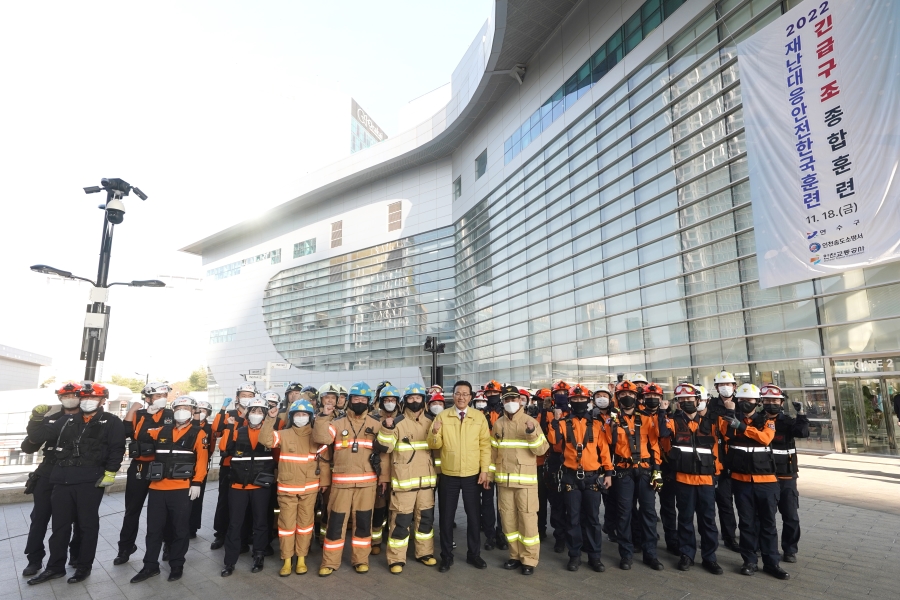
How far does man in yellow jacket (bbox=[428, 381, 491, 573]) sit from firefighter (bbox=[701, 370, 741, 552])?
2.92m

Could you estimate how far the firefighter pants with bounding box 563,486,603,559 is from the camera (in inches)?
229

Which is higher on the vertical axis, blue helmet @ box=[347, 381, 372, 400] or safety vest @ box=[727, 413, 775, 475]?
blue helmet @ box=[347, 381, 372, 400]

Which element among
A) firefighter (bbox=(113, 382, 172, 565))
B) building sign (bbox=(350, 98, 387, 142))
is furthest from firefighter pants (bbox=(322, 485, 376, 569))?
building sign (bbox=(350, 98, 387, 142))

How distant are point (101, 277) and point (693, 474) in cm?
1112

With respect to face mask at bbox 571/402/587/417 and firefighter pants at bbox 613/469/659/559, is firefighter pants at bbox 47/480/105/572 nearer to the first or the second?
face mask at bbox 571/402/587/417

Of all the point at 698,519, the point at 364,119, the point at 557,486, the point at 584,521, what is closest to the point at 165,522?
the point at 557,486

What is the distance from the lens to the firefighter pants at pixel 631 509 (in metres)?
5.85

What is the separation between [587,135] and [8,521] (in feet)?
72.2

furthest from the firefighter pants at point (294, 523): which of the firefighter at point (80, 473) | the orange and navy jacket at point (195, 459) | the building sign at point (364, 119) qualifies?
the building sign at point (364, 119)

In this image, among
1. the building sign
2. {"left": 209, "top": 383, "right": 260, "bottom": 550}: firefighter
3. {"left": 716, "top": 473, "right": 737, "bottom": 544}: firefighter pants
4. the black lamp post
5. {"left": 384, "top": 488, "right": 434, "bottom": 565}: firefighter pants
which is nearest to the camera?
{"left": 384, "top": 488, "right": 434, "bottom": 565}: firefighter pants

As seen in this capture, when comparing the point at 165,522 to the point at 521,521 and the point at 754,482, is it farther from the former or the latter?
the point at 754,482

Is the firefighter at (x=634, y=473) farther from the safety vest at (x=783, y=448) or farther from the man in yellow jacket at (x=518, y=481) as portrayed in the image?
the safety vest at (x=783, y=448)

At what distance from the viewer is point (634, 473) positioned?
6.08 meters

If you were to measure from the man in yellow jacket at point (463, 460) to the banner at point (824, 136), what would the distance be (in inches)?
452
